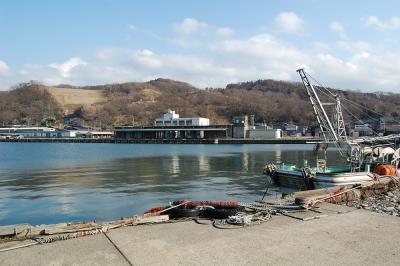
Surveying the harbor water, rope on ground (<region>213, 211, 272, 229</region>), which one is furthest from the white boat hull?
rope on ground (<region>213, 211, 272, 229</region>)

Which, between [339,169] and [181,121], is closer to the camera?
[339,169]

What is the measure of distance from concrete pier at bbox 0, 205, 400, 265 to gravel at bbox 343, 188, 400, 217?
92.2 inches

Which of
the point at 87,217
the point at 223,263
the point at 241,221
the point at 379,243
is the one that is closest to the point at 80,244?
the point at 223,263

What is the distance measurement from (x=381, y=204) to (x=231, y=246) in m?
7.54

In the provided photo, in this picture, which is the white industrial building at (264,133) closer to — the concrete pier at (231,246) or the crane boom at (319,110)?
Result: the crane boom at (319,110)

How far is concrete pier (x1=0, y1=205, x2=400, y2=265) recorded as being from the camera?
21.2 ft

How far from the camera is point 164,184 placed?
27.9 metres

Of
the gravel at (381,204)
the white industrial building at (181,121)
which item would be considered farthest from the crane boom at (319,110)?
the white industrial building at (181,121)

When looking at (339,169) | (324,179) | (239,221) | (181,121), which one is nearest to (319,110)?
(339,169)

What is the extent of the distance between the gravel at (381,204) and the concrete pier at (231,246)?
7.68 ft

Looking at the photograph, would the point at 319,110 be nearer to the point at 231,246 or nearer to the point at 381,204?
the point at 381,204

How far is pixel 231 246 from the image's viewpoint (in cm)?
715

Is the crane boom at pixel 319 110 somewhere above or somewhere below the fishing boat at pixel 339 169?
above

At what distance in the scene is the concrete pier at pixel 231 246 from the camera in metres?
6.46
